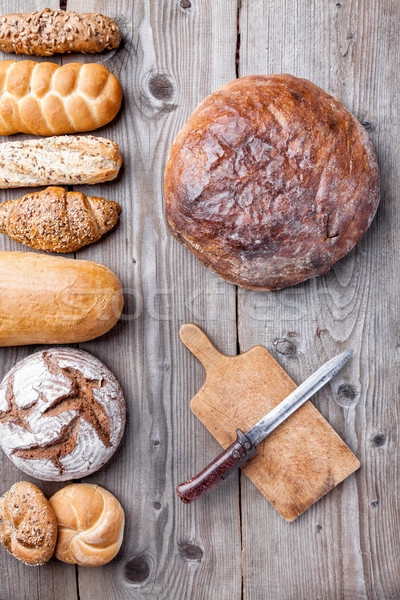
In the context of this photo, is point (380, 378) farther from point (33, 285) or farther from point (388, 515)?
point (33, 285)

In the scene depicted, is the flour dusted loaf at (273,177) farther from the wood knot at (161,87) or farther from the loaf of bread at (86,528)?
the loaf of bread at (86,528)

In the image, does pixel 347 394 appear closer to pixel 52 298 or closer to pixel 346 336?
pixel 346 336

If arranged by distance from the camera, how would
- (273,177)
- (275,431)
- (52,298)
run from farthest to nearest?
(275,431) → (52,298) → (273,177)

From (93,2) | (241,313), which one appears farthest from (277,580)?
(93,2)

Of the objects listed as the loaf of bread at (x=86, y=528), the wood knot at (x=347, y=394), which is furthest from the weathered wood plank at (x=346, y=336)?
the loaf of bread at (x=86, y=528)

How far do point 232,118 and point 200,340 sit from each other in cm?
71

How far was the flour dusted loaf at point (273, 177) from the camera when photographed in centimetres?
125

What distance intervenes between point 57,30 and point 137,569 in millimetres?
1864

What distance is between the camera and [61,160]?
4.77 feet

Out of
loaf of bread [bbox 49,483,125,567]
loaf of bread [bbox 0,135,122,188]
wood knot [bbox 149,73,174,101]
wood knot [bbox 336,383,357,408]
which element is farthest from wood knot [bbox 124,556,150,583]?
wood knot [bbox 149,73,174,101]

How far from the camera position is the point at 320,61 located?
4.98 feet

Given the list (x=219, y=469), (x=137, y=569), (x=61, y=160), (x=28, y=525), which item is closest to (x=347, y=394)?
(x=219, y=469)

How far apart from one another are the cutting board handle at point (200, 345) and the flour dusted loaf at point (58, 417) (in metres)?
0.30

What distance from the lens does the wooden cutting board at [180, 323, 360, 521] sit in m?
1.48
